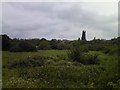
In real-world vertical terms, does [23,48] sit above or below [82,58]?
above

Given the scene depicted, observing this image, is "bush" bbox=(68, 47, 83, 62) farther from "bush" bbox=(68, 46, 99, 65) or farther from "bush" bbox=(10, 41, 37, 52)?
"bush" bbox=(10, 41, 37, 52)

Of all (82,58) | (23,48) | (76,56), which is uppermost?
(23,48)

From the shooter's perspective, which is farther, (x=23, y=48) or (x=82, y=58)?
(x=23, y=48)

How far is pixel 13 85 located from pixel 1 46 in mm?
24170

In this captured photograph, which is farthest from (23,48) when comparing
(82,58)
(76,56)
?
(82,58)

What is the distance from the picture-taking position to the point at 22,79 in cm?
1273

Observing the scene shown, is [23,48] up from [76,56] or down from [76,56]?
up

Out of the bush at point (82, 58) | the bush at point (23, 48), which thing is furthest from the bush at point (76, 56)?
the bush at point (23, 48)

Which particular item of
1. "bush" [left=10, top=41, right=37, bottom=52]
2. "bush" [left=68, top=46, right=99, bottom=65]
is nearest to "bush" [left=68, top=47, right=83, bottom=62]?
"bush" [left=68, top=46, right=99, bottom=65]

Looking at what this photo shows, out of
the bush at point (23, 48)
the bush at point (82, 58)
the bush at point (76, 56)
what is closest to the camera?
the bush at point (82, 58)

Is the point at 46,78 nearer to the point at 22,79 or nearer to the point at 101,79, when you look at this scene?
the point at 22,79

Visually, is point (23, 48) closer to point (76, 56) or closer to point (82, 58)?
point (76, 56)

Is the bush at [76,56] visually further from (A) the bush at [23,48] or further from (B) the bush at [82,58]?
(A) the bush at [23,48]

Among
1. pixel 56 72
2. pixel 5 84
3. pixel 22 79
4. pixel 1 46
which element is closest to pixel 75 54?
pixel 56 72
